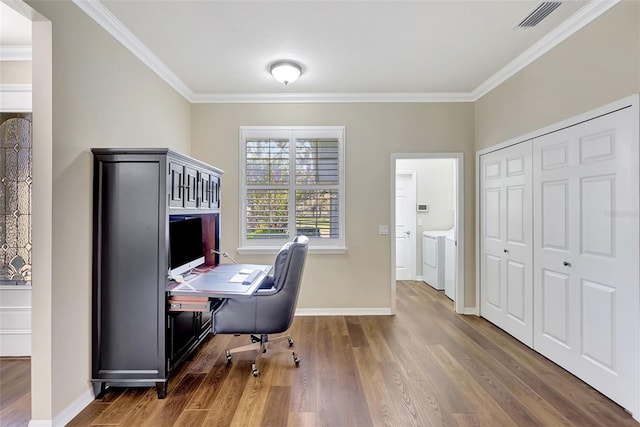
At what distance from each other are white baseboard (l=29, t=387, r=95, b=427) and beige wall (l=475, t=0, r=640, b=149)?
13.9 ft

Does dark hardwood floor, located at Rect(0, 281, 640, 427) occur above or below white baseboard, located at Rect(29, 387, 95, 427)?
below

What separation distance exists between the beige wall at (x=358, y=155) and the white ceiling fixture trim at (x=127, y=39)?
0.65 m

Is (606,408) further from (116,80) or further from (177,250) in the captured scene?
(116,80)

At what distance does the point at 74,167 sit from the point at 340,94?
2.94 metres

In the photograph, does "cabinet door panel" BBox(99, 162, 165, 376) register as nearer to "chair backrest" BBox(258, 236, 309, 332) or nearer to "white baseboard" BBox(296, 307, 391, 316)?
"chair backrest" BBox(258, 236, 309, 332)

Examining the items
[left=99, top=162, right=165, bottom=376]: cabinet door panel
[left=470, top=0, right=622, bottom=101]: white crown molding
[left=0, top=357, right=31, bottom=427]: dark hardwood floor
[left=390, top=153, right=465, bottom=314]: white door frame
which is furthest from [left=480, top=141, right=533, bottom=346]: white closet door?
[left=0, top=357, right=31, bottom=427]: dark hardwood floor

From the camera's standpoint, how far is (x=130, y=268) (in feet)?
7.26

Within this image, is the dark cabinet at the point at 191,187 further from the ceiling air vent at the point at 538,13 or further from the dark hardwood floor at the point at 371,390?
the ceiling air vent at the point at 538,13

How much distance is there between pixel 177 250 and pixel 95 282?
1.95 ft

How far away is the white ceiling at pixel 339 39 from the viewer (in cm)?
230

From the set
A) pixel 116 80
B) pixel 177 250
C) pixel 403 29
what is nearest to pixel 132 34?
pixel 116 80

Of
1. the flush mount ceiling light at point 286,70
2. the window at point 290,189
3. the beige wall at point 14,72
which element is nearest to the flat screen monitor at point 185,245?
the window at point 290,189

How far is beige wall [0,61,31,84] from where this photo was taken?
266 cm

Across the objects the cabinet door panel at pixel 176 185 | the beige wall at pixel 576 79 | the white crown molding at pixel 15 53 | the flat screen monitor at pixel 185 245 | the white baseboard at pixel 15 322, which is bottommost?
the white baseboard at pixel 15 322
